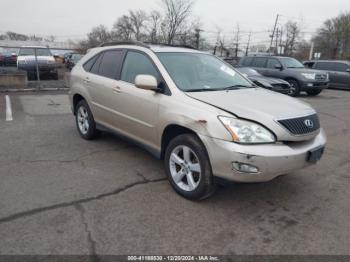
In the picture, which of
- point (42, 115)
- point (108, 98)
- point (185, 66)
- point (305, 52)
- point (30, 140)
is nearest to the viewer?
point (185, 66)

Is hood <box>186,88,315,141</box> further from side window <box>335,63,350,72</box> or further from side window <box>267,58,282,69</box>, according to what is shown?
side window <box>335,63,350,72</box>

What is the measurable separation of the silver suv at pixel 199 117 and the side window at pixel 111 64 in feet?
0.06

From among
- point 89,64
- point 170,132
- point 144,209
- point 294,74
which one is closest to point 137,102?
point 170,132

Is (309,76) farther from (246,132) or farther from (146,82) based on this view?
(246,132)

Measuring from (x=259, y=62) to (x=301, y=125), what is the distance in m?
12.5

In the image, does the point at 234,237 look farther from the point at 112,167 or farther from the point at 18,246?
the point at 112,167

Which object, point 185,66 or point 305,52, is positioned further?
point 305,52

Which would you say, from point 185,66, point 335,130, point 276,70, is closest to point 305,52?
point 276,70

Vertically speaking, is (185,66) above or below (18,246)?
above

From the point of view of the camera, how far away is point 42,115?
25.7 feet

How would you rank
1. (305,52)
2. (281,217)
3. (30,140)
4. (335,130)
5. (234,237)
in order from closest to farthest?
(234,237)
(281,217)
(30,140)
(335,130)
(305,52)

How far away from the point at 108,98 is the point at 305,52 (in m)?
53.3

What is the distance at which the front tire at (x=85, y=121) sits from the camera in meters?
5.39

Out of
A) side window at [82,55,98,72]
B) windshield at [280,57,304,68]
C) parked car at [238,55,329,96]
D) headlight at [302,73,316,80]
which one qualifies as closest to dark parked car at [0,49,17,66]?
parked car at [238,55,329,96]
